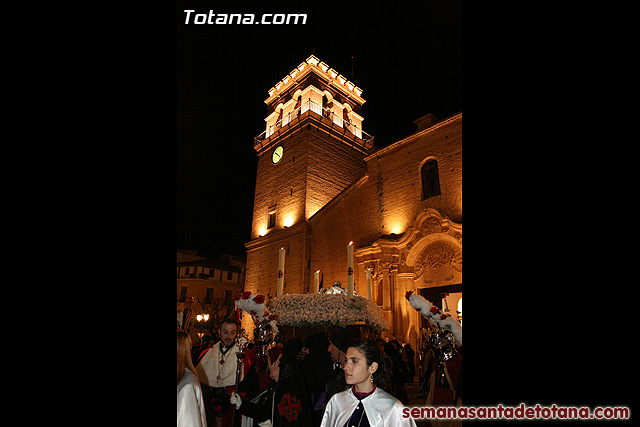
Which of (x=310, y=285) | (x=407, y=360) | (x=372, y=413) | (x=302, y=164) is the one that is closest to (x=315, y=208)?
(x=302, y=164)

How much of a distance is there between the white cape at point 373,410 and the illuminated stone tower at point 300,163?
51.0 feet

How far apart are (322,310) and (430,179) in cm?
1042

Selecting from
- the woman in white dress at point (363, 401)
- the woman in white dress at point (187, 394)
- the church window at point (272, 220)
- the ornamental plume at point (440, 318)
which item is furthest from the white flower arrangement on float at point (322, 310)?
the church window at point (272, 220)

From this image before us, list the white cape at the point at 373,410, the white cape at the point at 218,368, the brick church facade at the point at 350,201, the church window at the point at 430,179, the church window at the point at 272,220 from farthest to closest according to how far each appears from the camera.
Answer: the church window at the point at 272,220
the church window at the point at 430,179
the brick church facade at the point at 350,201
the white cape at the point at 218,368
the white cape at the point at 373,410

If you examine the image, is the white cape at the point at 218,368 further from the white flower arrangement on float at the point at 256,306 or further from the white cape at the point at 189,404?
the white cape at the point at 189,404

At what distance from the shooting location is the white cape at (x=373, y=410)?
277 cm

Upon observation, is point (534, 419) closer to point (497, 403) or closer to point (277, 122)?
point (497, 403)

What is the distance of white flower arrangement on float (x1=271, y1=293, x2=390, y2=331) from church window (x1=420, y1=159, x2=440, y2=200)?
9.35 metres

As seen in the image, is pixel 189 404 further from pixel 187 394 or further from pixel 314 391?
pixel 314 391

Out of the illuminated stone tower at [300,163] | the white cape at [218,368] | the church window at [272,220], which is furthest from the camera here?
the church window at [272,220]

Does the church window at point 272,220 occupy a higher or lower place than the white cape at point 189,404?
higher

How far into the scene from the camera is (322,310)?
6.18 m

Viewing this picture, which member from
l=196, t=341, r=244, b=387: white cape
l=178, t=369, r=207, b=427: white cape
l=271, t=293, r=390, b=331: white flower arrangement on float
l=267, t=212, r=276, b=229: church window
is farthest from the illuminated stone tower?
l=178, t=369, r=207, b=427: white cape

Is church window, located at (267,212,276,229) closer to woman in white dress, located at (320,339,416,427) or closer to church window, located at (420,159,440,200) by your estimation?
church window, located at (420,159,440,200)
